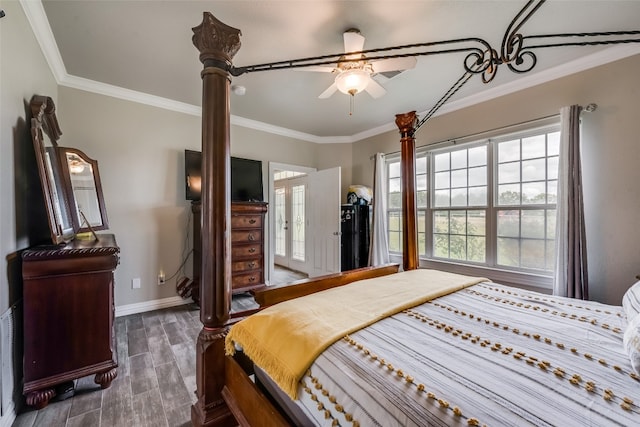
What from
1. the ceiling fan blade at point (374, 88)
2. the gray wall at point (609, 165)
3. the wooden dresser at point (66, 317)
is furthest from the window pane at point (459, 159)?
the wooden dresser at point (66, 317)

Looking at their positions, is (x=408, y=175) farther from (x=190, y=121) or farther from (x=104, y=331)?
(x=190, y=121)

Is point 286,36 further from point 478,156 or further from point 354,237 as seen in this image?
point 354,237

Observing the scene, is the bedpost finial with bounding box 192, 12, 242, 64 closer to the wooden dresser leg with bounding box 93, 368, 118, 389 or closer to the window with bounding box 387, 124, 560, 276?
the wooden dresser leg with bounding box 93, 368, 118, 389

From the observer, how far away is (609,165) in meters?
2.31

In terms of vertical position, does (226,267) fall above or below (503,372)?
above

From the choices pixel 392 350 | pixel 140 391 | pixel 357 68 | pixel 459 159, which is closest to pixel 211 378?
pixel 140 391

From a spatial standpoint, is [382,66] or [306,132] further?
[306,132]

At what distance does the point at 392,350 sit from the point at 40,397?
A: 6.97 ft

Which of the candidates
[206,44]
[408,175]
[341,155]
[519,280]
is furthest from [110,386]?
[341,155]

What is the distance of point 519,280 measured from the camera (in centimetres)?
283

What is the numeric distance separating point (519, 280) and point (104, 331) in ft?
12.3

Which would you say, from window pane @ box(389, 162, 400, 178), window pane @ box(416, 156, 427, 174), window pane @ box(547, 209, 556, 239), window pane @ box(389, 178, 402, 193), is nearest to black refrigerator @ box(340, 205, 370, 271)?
window pane @ box(389, 178, 402, 193)

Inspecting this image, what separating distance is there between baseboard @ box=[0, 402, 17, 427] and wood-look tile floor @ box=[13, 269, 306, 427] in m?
0.03

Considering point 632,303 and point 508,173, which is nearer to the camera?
point 632,303
